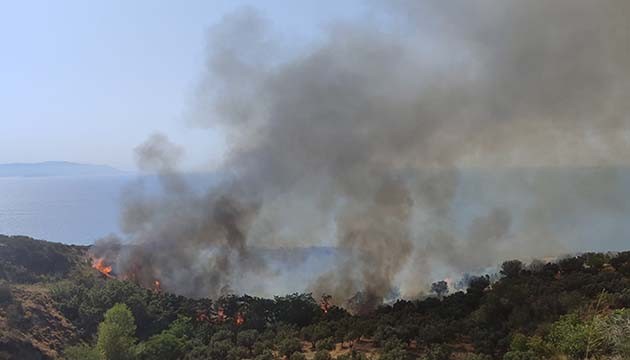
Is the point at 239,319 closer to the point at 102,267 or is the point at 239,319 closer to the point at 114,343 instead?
the point at 114,343

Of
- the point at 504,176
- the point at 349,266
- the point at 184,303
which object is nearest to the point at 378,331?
the point at 184,303

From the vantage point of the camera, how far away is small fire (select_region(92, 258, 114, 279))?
69688 millimetres

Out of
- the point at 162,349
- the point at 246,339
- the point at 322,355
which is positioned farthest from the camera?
the point at 246,339

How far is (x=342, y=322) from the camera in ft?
151

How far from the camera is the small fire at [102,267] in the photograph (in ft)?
229

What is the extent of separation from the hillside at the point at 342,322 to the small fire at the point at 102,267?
842 centimetres

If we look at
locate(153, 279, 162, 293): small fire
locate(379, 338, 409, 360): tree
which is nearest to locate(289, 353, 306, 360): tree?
locate(379, 338, 409, 360): tree

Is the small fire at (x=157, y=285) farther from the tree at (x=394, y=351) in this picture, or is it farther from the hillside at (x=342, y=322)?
the tree at (x=394, y=351)

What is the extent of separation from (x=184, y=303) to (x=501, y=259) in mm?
72658

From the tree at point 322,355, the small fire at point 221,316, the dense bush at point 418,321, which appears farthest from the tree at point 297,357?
the small fire at point 221,316

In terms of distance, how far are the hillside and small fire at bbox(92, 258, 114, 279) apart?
8.42 m

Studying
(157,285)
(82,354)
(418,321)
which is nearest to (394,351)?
(418,321)

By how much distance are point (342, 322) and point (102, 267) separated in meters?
41.4

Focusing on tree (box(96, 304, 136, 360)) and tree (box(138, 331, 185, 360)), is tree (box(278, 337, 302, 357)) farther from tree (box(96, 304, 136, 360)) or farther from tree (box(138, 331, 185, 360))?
tree (box(96, 304, 136, 360))
